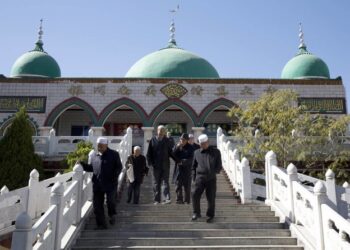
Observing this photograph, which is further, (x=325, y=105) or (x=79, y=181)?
(x=325, y=105)

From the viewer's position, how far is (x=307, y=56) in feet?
69.5

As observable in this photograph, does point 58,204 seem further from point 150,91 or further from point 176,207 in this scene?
point 150,91

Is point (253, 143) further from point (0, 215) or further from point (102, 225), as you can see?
point (0, 215)

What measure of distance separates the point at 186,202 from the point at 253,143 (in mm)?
4774

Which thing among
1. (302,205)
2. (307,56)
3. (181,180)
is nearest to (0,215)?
(181,180)

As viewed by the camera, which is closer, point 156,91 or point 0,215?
point 0,215

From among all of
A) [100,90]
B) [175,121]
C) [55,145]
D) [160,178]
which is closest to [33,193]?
[160,178]

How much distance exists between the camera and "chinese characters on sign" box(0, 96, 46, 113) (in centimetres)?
1788

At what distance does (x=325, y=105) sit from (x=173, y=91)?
312 inches

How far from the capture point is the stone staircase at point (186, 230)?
548cm

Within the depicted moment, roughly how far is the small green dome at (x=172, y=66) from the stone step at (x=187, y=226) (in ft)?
46.0

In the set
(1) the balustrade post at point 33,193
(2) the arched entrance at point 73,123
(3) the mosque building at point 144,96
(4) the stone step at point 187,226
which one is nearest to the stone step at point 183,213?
(4) the stone step at point 187,226

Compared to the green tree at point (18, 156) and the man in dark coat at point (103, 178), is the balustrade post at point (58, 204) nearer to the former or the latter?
the man in dark coat at point (103, 178)

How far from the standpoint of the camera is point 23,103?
18.0 m
